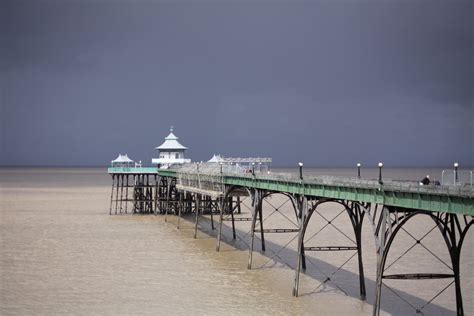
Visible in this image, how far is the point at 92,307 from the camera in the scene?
3162cm

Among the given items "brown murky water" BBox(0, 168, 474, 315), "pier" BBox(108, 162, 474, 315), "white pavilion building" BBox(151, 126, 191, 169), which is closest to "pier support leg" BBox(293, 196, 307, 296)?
"pier" BBox(108, 162, 474, 315)

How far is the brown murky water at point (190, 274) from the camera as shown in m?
→ 31.8

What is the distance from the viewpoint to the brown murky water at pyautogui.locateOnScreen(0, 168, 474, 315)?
31781mm

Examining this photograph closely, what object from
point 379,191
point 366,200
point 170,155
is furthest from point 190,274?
point 170,155

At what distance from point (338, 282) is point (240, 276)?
18.0 feet

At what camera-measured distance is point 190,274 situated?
3997cm

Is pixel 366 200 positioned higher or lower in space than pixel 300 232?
higher

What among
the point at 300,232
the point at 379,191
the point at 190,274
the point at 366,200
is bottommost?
the point at 190,274

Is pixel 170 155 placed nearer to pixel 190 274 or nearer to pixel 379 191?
pixel 190 274

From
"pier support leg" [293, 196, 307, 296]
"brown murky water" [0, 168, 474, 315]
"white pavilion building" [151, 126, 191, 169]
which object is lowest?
"brown murky water" [0, 168, 474, 315]

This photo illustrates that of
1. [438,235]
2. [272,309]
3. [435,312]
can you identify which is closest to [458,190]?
[435,312]

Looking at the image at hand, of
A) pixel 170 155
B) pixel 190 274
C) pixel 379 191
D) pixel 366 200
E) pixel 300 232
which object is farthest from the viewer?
pixel 170 155

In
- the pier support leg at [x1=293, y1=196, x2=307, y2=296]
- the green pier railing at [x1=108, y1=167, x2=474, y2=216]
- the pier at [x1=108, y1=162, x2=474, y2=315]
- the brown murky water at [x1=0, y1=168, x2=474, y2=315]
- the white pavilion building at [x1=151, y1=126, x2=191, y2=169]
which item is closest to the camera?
the green pier railing at [x1=108, y1=167, x2=474, y2=216]

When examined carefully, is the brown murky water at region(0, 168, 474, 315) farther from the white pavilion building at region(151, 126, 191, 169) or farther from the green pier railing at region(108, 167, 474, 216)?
the white pavilion building at region(151, 126, 191, 169)
